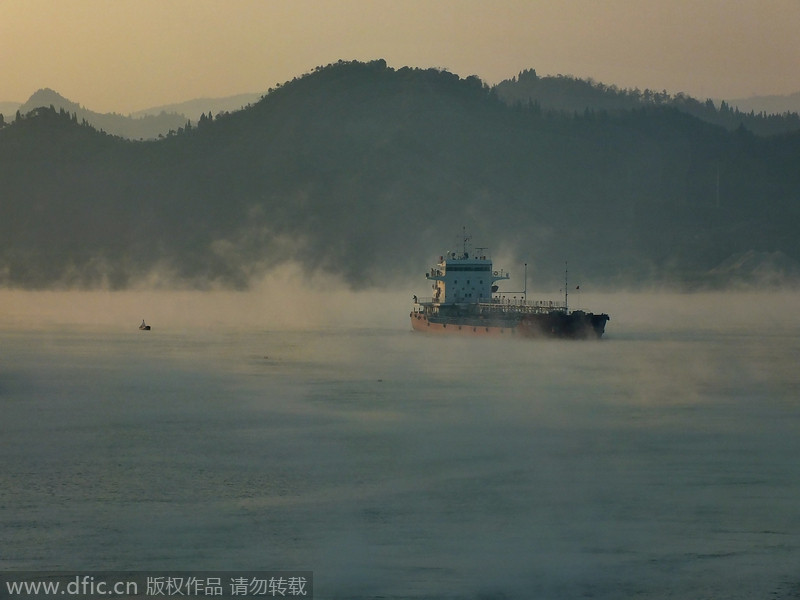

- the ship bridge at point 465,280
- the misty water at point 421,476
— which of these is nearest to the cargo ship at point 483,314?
the ship bridge at point 465,280

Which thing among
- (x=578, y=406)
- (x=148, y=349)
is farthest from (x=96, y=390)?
(x=148, y=349)

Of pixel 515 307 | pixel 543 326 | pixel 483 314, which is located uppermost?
pixel 515 307

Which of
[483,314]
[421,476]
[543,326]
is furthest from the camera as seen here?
[483,314]

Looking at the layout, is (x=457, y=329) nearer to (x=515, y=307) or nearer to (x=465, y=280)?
(x=515, y=307)

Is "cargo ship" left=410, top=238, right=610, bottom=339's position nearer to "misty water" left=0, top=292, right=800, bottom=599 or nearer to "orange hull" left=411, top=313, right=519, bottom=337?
"orange hull" left=411, top=313, right=519, bottom=337

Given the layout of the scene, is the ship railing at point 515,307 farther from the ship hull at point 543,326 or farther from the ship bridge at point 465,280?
the ship hull at point 543,326

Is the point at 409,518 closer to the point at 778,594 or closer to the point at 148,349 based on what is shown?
the point at 778,594

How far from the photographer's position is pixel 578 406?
7025 centimetres

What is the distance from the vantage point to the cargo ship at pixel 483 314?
126188 mm

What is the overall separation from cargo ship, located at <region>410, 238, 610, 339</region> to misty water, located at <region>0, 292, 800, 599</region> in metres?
28.5

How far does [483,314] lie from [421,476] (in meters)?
87.4

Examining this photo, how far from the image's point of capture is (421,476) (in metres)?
47.3

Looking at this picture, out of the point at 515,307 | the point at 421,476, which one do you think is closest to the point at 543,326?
the point at 515,307

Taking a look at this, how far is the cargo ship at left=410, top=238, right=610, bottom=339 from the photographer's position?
126 m
